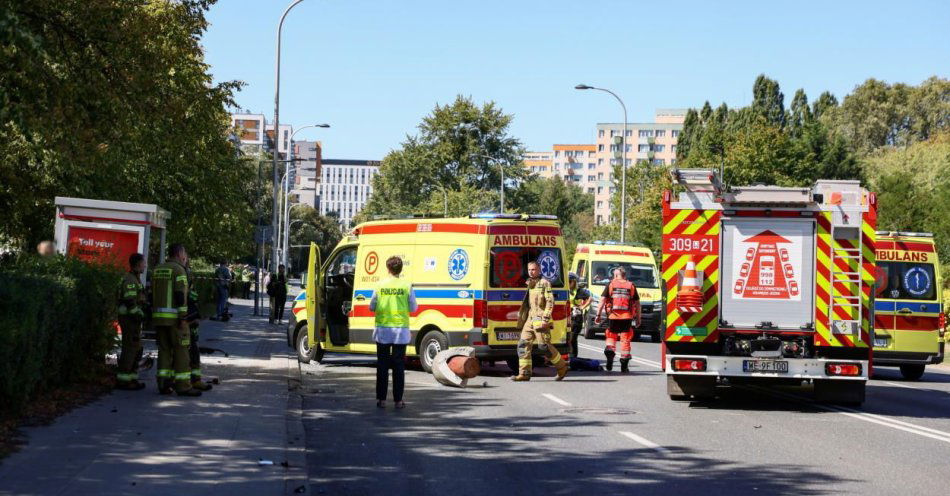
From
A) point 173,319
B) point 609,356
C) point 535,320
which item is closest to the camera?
point 173,319

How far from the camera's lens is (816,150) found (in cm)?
8419

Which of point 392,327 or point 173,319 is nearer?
point 173,319

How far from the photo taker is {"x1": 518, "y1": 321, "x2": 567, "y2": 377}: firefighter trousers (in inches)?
701

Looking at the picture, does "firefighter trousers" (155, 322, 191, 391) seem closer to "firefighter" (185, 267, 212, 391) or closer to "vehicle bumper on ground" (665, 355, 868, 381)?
"firefighter" (185, 267, 212, 391)

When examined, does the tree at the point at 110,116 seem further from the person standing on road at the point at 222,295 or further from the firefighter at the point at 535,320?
the firefighter at the point at 535,320

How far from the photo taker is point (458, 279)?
18.8 metres

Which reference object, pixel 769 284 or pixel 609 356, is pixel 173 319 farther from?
pixel 609 356

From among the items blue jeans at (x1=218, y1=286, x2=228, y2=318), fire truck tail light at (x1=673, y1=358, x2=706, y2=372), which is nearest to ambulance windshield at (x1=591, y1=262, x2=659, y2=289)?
blue jeans at (x1=218, y1=286, x2=228, y2=318)

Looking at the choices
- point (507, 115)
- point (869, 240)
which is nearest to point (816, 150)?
point (507, 115)

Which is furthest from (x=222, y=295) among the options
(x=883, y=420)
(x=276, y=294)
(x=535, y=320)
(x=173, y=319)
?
(x=883, y=420)

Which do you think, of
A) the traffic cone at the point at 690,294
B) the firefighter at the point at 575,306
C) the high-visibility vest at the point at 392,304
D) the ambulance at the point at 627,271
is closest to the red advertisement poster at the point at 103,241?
the high-visibility vest at the point at 392,304

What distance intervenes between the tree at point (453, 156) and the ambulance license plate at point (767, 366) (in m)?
69.7

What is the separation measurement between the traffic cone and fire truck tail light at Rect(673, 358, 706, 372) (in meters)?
0.60

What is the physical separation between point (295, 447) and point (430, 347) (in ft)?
29.0
